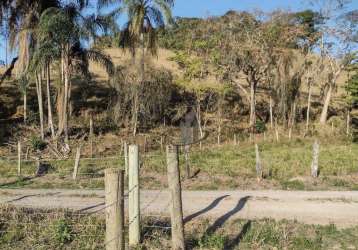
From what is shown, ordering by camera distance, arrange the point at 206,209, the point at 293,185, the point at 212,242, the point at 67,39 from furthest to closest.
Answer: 1. the point at 67,39
2. the point at 293,185
3. the point at 206,209
4. the point at 212,242

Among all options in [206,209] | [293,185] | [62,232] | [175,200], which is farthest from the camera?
[293,185]

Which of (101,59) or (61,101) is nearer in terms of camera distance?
(101,59)

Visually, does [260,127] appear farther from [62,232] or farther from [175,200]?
[175,200]

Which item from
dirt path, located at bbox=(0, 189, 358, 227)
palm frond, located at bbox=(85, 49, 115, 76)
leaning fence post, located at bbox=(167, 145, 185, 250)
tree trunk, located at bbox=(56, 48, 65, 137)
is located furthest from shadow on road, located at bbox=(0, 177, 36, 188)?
leaning fence post, located at bbox=(167, 145, 185, 250)

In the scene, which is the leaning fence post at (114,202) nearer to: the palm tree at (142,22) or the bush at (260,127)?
the palm tree at (142,22)

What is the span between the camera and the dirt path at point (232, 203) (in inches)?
427

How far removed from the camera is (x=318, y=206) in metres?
12.1

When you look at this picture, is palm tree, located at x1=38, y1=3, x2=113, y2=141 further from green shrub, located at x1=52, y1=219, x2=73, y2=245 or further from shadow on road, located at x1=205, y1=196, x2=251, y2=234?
green shrub, located at x1=52, y1=219, x2=73, y2=245

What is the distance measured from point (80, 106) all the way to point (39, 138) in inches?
409

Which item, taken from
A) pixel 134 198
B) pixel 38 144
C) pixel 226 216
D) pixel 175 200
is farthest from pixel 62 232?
pixel 38 144

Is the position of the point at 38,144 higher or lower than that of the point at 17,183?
higher

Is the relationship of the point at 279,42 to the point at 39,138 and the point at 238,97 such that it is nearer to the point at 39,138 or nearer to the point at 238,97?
the point at 238,97

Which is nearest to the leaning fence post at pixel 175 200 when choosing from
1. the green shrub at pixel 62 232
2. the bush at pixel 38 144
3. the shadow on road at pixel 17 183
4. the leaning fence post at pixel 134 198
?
the leaning fence post at pixel 134 198

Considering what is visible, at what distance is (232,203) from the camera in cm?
1233
